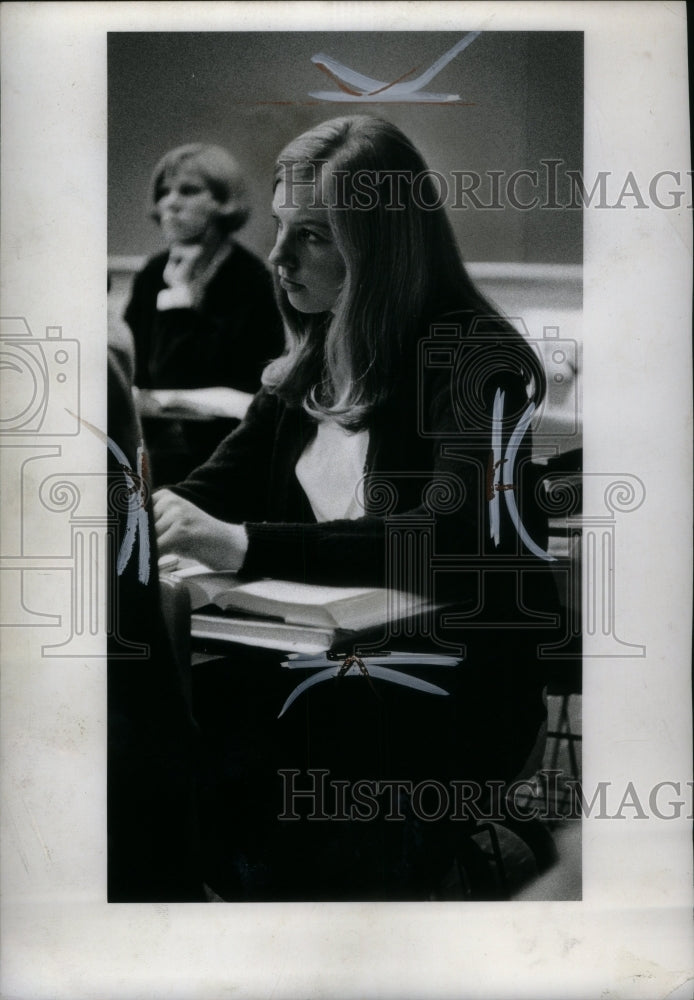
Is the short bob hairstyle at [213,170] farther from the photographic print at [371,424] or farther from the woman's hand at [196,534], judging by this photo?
the woman's hand at [196,534]

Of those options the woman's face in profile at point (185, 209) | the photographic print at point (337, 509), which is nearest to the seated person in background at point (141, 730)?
the photographic print at point (337, 509)

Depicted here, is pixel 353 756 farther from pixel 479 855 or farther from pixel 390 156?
pixel 390 156

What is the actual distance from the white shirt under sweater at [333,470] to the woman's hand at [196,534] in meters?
0.14

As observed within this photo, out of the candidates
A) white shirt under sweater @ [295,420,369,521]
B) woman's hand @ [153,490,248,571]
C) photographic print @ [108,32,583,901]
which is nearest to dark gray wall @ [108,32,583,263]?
photographic print @ [108,32,583,901]

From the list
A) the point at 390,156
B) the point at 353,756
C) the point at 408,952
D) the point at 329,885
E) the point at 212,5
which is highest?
the point at 212,5

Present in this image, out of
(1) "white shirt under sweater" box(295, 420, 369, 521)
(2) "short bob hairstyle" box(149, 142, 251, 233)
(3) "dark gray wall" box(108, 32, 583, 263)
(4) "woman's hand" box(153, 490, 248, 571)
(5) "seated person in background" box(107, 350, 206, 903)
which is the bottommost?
(5) "seated person in background" box(107, 350, 206, 903)

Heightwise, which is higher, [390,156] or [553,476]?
[390,156]

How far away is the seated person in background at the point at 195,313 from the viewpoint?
1352mm

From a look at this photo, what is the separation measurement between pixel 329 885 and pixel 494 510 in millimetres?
707

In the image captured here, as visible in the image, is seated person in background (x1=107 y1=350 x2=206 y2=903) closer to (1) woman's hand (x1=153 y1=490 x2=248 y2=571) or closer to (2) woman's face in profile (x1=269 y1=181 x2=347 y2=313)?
(1) woman's hand (x1=153 y1=490 x2=248 y2=571)

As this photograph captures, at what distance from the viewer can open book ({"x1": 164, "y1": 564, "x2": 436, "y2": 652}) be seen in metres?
1.34

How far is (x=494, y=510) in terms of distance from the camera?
1.35m

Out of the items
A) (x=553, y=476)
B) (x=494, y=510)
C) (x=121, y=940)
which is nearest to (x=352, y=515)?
(x=494, y=510)

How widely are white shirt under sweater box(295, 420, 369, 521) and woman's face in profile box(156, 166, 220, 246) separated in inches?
15.8
